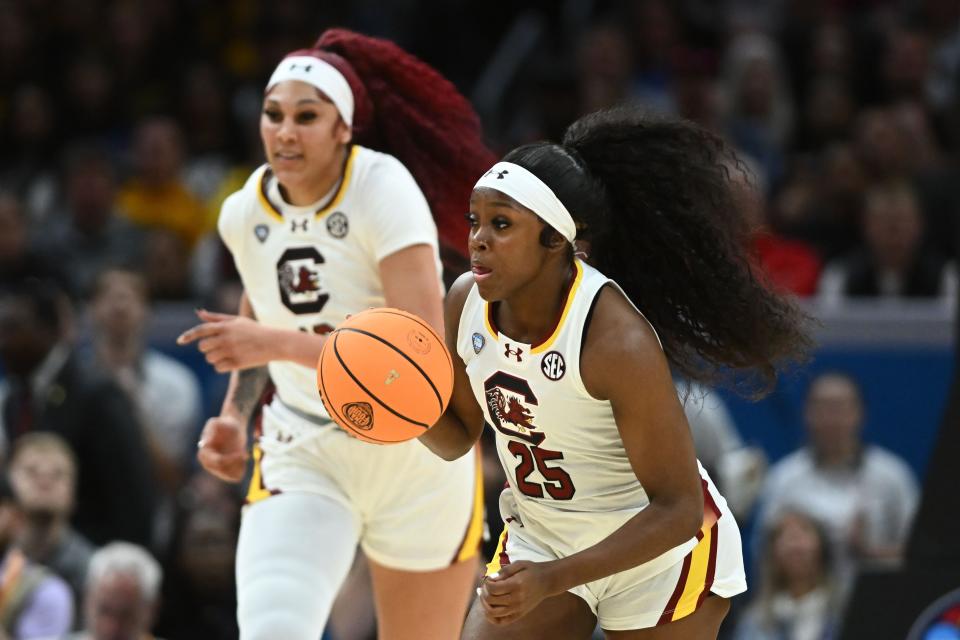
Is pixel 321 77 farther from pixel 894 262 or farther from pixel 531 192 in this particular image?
pixel 894 262

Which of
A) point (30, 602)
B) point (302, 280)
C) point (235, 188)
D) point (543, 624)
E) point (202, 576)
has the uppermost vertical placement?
point (235, 188)

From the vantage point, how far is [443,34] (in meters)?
12.0

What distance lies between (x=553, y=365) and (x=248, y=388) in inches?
60.6

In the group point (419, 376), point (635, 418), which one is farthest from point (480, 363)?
point (635, 418)

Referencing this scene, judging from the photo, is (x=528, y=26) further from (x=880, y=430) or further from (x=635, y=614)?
(x=635, y=614)

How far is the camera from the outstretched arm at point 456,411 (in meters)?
4.16

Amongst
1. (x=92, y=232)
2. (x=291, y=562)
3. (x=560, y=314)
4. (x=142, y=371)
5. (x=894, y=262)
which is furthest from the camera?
(x=92, y=232)

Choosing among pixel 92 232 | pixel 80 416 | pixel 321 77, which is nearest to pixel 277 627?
pixel 321 77

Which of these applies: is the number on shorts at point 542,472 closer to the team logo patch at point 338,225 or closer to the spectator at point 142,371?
the team logo patch at point 338,225

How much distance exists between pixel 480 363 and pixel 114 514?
410 cm

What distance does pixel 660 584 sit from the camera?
3.95m

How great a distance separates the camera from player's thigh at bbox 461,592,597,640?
3924mm

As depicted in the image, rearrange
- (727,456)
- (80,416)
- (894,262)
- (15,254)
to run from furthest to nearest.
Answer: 1. (15,254)
2. (894,262)
3. (727,456)
4. (80,416)

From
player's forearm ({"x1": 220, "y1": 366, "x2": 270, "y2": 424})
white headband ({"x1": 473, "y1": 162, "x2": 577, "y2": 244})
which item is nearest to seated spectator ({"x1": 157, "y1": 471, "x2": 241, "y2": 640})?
player's forearm ({"x1": 220, "y1": 366, "x2": 270, "y2": 424})
